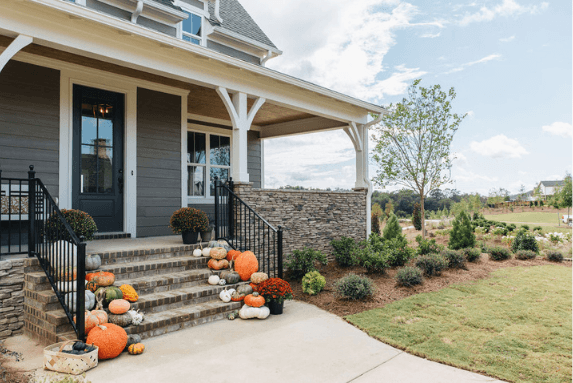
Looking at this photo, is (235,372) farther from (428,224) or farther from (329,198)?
(428,224)

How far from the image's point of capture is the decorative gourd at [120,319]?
11.5 feet

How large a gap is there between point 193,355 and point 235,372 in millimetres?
525

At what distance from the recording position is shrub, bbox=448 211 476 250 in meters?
10.2

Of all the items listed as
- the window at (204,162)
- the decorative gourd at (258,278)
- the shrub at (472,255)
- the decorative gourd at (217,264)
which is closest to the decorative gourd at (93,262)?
the decorative gourd at (217,264)

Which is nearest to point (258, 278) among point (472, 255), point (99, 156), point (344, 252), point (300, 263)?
point (300, 263)

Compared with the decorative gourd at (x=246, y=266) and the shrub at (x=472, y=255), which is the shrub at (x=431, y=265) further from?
the decorative gourd at (x=246, y=266)

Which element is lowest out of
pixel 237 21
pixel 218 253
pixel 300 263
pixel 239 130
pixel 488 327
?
pixel 488 327

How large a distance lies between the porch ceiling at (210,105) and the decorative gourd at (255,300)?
12.5 ft

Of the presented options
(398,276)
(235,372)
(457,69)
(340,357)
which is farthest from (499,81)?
(235,372)

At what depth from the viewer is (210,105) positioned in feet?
26.5

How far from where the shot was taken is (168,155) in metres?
7.05

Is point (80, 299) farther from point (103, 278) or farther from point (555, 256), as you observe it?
point (555, 256)

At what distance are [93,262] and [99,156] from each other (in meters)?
2.54

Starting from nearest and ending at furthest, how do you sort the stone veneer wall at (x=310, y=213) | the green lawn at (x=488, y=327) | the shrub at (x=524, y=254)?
the green lawn at (x=488, y=327) → the stone veneer wall at (x=310, y=213) → the shrub at (x=524, y=254)
